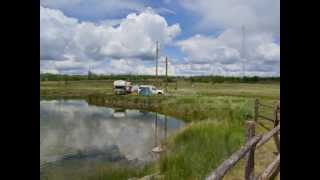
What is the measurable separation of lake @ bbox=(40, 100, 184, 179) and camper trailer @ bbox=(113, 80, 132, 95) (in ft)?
0.73

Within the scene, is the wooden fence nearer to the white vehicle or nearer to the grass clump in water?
the grass clump in water

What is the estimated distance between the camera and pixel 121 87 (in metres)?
2.63

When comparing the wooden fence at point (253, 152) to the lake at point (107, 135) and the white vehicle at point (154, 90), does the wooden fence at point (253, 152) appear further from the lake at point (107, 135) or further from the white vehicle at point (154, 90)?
the lake at point (107, 135)

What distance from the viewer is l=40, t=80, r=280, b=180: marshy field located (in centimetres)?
267

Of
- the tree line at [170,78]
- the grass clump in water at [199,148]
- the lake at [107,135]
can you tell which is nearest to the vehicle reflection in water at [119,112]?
the lake at [107,135]

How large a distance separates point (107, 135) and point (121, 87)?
0.92 meters

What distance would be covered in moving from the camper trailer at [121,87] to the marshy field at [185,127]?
40 mm

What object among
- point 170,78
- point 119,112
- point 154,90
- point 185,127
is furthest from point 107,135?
point 170,78

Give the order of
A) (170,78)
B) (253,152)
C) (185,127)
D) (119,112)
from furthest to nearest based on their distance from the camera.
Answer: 1. (185,127)
2. (119,112)
3. (170,78)
4. (253,152)

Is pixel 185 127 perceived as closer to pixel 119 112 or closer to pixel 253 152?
pixel 119 112
